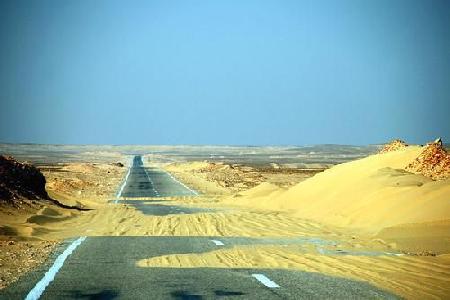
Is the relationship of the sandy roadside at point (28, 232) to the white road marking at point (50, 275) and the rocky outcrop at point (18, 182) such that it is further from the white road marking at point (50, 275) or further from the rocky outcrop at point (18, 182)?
the rocky outcrop at point (18, 182)

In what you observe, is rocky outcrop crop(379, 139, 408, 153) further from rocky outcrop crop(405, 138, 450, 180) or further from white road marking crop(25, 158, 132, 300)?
white road marking crop(25, 158, 132, 300)

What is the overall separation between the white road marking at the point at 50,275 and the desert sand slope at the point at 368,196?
10724mm

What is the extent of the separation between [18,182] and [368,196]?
1562 centimetres

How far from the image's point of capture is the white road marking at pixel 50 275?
30.3ft

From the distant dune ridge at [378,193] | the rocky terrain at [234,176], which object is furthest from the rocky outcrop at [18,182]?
the rocky terrain at [234,176]

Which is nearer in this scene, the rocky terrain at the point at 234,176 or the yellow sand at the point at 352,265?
the yellow sand at the point at 352,265

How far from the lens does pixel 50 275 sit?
11000 mm

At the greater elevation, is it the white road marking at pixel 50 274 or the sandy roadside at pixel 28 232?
the white road marking at pixel 50 274

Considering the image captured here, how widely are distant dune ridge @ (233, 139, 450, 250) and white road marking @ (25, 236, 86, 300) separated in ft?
33.7

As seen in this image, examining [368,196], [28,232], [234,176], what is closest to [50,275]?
[28,232]

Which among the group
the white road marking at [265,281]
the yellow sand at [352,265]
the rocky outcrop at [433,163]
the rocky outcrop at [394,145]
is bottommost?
the yellow sand at [352,265]

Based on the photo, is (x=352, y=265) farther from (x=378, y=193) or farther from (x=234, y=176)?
(x=234, y=176)

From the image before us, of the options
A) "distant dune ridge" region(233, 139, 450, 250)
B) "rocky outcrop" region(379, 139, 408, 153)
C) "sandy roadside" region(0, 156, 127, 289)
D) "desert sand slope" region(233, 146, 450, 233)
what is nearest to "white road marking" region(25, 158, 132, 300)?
"sandy roadside" region(0, 156, 127, 289)

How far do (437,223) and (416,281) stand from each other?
9.34m
